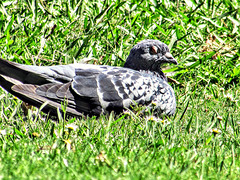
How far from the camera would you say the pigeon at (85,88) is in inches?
134

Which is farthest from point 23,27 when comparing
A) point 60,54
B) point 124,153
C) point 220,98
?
point 124,153

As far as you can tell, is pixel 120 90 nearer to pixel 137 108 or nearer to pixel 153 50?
pixel 137 108

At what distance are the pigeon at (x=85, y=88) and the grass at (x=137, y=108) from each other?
115 mm

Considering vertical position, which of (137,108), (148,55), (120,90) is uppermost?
(148,55)

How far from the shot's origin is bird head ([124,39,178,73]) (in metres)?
4.12

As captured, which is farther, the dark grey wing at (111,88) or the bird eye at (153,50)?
the bird eye at (153,50)

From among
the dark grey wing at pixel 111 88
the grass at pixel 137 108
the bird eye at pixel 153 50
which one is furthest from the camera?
the bird eye at pixel 153 50

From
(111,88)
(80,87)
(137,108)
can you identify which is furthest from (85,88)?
(137,108)

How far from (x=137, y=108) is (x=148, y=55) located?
2.60 feet

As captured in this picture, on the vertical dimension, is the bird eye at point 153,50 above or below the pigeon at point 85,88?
above

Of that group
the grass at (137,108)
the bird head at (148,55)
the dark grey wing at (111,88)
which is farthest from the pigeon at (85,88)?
the bird head at (148,55)

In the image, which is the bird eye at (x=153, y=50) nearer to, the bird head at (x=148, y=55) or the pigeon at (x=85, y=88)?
the bird head at (x=148, y=55)

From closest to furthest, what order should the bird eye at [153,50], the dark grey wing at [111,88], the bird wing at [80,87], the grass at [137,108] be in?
the grass at [137,108] < the bird wing at [80,87] < the dark grey wing at [111,88] < the bird eye at [153,50]

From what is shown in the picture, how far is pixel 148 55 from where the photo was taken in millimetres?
4125
